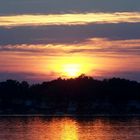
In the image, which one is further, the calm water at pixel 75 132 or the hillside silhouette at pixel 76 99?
the hillside silhouette at pixel 76 99

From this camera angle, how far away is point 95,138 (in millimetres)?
84500

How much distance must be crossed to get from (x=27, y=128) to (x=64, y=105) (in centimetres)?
5734

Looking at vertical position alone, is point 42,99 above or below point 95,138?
above

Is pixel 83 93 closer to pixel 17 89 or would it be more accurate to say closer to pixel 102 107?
pixel 102 107

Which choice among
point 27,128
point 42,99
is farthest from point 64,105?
point 27,128

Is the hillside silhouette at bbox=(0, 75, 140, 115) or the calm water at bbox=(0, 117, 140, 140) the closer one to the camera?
the calm water at bbox=(0, 117, 140, 140)

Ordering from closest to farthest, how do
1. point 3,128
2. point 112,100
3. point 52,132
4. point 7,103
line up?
point 52,132
point 3,128
point 112,100
point 7,103

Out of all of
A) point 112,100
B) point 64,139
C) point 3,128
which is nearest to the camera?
point 64,139

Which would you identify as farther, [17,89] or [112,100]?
[17,89]

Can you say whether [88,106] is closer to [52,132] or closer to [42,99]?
[42,99]

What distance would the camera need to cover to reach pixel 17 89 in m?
165

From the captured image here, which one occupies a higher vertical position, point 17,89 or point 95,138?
point 17,89

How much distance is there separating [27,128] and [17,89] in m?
64.4

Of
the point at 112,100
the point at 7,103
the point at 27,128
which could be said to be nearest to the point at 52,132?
the point at 27,128
